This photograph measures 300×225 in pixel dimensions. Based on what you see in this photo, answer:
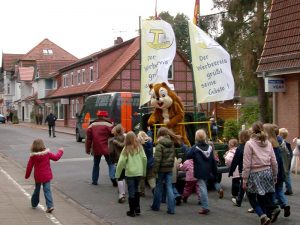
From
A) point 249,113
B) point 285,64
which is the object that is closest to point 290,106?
point 285,64

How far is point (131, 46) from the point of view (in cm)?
4462

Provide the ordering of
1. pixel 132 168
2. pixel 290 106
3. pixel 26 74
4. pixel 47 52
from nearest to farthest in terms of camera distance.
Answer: pixel 132 168
pixel 290 106
pixel 26 74
pixel 47 52

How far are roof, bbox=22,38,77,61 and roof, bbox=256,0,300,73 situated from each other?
6530 cm

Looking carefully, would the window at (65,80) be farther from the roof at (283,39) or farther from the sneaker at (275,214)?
the sneaker at (275,214)

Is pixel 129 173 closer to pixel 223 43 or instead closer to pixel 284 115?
pixel 284 115

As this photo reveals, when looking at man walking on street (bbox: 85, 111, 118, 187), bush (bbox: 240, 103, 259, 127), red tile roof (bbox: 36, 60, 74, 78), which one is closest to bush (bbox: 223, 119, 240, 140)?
bush (bbox: 240, 103, 259, 127)

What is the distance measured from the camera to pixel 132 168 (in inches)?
379

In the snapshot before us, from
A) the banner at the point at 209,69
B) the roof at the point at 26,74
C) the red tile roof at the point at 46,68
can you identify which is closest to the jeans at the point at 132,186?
the banner at the point at 209,69

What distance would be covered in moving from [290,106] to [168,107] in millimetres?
7497

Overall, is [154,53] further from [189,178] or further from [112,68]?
[112,68]

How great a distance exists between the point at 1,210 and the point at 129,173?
2401 mm

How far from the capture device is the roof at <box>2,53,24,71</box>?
89706mm

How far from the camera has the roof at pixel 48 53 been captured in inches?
3258

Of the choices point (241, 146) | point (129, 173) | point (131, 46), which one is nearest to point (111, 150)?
point (129, 173)
